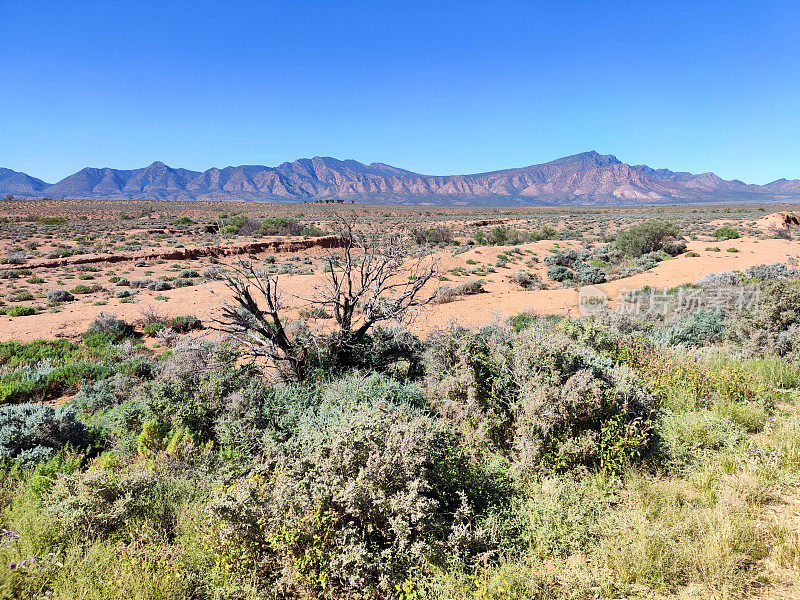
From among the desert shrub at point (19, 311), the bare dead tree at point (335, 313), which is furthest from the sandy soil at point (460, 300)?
the bare dead tree at point (335, 313)

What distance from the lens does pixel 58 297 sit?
610 inches

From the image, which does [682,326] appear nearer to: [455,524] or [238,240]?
[455,524]

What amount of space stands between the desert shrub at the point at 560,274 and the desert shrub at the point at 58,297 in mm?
21164

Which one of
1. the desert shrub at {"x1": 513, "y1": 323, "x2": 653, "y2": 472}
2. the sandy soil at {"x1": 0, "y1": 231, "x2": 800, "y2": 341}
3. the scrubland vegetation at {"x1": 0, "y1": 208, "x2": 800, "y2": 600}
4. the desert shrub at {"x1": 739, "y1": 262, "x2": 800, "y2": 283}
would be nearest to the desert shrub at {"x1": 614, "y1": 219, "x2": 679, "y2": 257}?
the sandy soil at {"x1": 0, "y1": 231, "x2": 800, "y2": 341}

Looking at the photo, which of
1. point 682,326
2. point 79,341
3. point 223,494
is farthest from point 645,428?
point 79,341

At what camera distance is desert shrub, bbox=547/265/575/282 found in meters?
18.6

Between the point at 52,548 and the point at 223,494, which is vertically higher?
the point at 223,494

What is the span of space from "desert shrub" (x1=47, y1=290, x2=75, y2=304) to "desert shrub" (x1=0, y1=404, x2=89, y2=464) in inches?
524

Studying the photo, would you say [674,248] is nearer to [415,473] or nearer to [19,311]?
[415,473]

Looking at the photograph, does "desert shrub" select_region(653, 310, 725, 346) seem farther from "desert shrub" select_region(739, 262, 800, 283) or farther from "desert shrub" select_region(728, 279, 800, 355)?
"desert shrub" select_region(739, 262, 800, 283)

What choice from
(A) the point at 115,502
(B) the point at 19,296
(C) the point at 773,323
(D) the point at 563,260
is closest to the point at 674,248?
(D) the point at 563,260

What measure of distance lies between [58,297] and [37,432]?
1434cm

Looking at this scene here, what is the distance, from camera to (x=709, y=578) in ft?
9.12

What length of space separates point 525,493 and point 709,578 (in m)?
1.44
